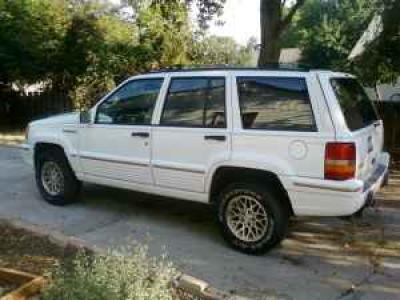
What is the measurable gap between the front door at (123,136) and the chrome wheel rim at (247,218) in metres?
1.20

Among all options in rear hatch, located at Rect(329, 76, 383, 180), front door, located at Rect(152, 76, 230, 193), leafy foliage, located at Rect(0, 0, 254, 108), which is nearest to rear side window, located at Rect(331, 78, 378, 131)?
rear hatch, located at Rect(329, 76, 383, 180)

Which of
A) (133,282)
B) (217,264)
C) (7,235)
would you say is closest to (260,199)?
(217,264)

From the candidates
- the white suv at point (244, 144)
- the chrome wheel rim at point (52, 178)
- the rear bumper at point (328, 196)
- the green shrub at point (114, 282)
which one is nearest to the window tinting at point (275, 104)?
the white suv at point (244, 144)

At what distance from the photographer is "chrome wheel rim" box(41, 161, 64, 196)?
7.42m

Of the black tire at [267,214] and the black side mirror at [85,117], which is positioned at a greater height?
the black side mirror at [85,117]

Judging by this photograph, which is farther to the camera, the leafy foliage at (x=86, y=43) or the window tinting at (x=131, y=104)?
the leafy foliage at (x=86, y=43)

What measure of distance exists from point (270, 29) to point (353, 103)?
217 inches

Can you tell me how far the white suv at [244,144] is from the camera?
5.17 m

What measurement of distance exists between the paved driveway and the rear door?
910 mm

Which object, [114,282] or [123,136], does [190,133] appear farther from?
[114,282]

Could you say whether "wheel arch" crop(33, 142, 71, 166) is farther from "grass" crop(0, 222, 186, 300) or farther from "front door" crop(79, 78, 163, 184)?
"grass" crop(0, 222, 186, 300)

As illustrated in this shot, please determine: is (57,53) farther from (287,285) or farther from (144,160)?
(287,285)

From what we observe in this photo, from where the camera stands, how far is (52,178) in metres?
7.52

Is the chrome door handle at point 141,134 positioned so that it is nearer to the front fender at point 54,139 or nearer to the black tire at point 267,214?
A: the front fender at point 54,139
